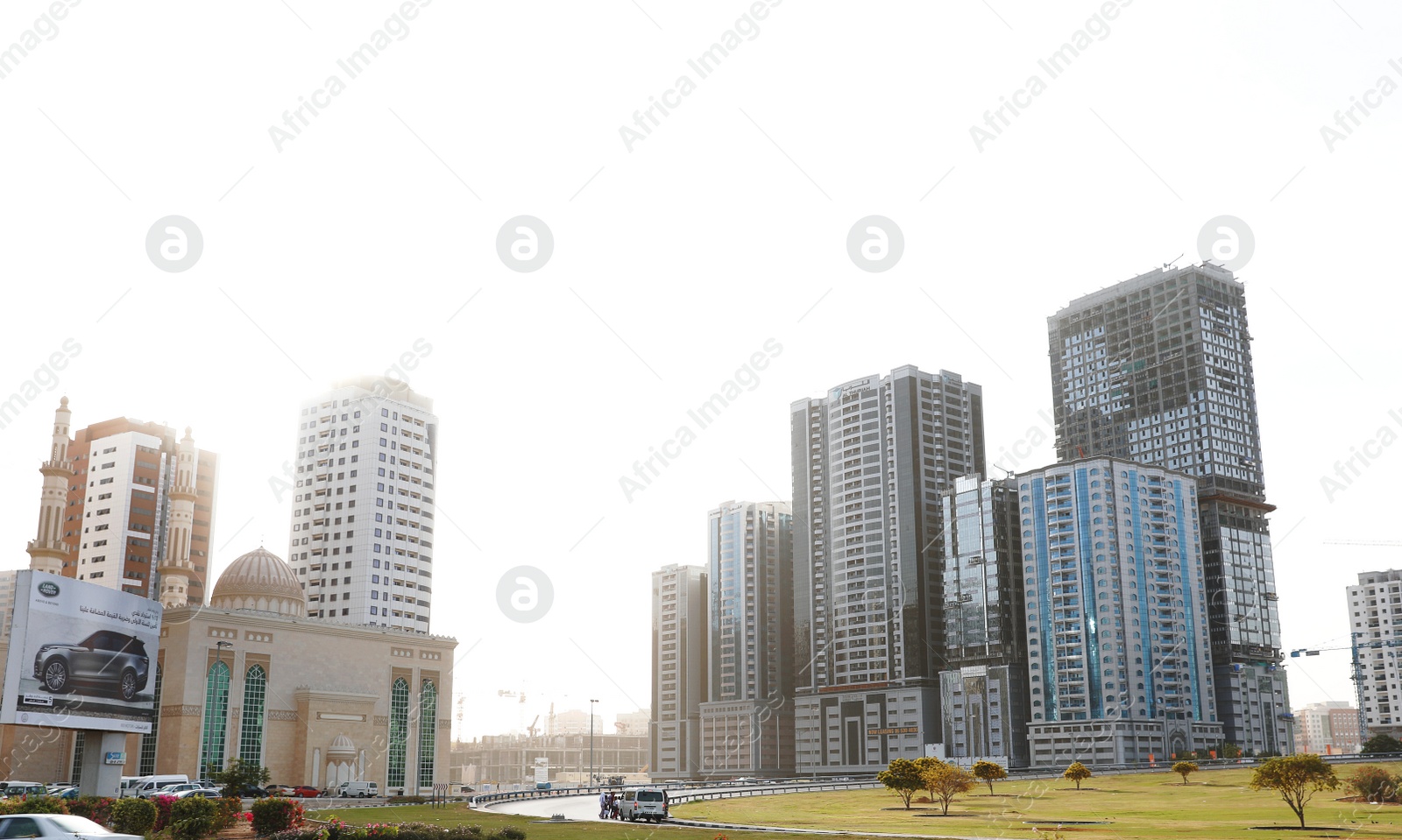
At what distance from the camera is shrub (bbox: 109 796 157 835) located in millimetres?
41688

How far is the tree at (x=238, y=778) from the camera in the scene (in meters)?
68.7

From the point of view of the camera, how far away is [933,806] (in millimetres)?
73938

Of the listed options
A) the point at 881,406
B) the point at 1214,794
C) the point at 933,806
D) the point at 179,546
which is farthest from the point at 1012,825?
the point at 881,406

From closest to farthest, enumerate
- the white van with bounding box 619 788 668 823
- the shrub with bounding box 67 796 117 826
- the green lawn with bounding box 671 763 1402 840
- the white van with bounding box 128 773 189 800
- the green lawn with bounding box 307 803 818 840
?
the shrub with bounding box 67 796 117 826
the green lawn with bounding box 307 803 818 840
the green lawn with bounding box 671 763 1402 840
the white van with bounding box 619 788 668 823
the white van with bounding box 128 773 189 800

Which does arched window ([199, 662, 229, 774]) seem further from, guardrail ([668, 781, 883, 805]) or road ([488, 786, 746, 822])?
guardrail ([668, 781, 883, 805])

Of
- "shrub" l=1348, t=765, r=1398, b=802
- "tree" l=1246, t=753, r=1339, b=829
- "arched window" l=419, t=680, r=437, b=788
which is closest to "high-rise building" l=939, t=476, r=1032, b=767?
"arched window" l=419, t=680, r=437, b=788

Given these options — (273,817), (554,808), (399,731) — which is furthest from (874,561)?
(273,817)

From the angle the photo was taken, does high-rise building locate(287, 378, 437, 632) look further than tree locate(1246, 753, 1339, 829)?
Yes

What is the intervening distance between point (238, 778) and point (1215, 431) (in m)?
164

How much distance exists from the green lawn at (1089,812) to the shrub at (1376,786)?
6.86ft

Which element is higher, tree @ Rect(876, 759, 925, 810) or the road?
tree @ Rect(876, 759, 925, 810)

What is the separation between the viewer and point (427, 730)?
368ft

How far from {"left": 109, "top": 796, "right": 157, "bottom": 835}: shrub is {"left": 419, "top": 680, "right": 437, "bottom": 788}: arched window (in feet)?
232

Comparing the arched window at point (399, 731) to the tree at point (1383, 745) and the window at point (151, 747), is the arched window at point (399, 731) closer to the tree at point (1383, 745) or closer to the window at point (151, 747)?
the window at point (151, 747)
